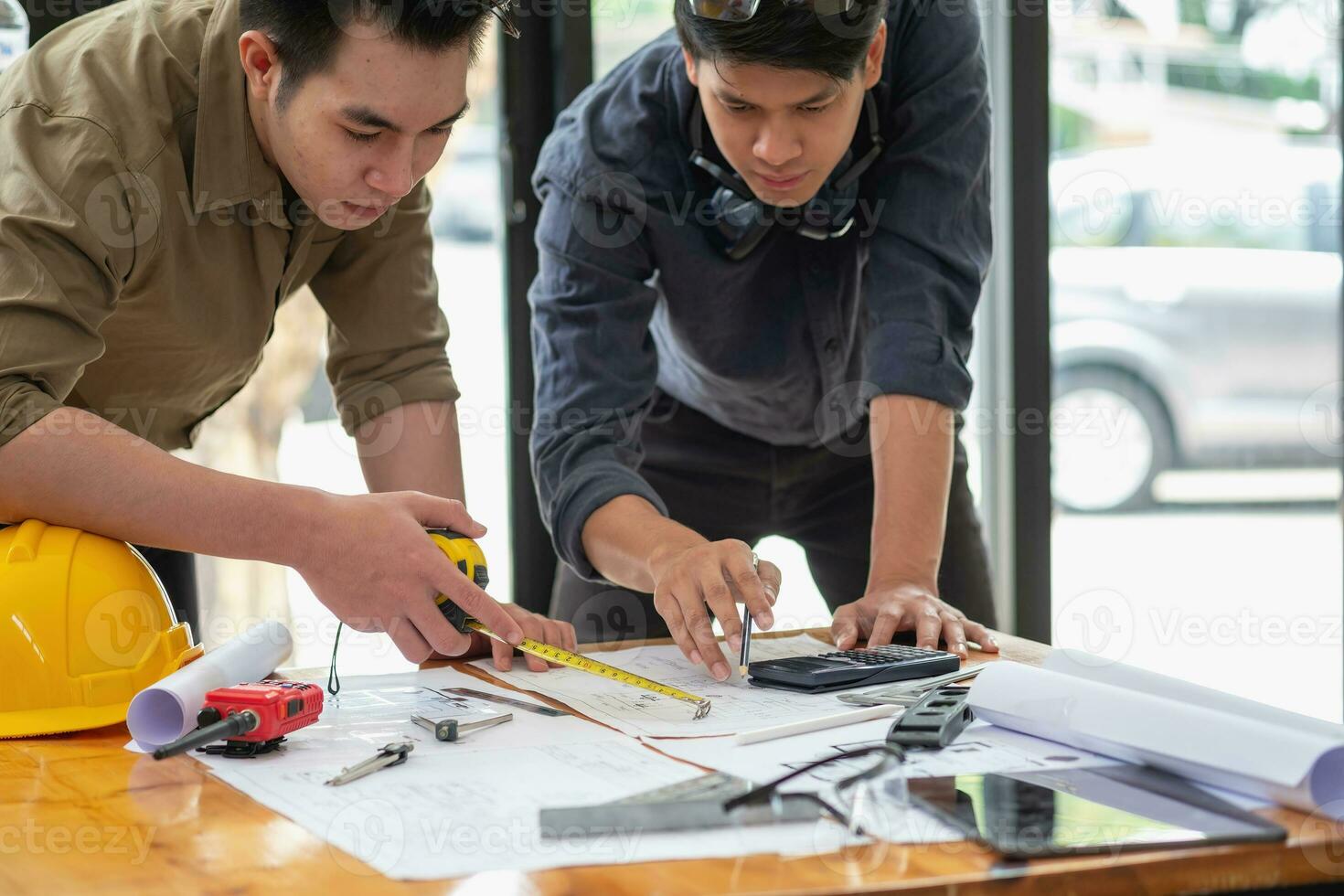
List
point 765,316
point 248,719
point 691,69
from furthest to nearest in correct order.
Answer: point 765,316, point 691,69, point 248,719

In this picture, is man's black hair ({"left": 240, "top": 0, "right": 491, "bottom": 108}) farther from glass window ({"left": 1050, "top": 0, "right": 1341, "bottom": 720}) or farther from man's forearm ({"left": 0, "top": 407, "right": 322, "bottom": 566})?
glass window ({"left": 1050, "top": 0, "right": 1341, "bottom": 720})

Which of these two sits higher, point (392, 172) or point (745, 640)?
point (392, 172)

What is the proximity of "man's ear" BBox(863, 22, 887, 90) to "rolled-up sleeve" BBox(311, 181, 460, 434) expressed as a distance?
528mm

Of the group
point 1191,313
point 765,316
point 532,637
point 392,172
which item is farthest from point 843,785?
point 1191,313

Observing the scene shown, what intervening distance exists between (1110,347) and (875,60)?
180 centimetres

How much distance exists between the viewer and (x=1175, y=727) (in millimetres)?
842

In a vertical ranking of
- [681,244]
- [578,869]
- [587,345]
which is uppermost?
[681,244]

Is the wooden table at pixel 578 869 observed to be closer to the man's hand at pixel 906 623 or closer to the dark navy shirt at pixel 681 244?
the man's hand at pixel 906 623

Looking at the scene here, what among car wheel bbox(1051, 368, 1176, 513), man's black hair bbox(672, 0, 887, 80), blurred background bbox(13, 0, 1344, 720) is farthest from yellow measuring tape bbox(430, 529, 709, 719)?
car wheel bbox(1051, 368, 1176, 513)

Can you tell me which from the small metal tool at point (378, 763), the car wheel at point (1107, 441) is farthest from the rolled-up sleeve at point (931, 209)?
the car wheel at point (1107, 441)

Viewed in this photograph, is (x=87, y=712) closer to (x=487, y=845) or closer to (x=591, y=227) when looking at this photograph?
(x=487, y=845)

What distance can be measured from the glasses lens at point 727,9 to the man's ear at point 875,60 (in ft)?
0.63

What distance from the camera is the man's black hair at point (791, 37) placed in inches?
50.6

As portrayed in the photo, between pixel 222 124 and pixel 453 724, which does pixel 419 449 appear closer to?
pixel 222 124
